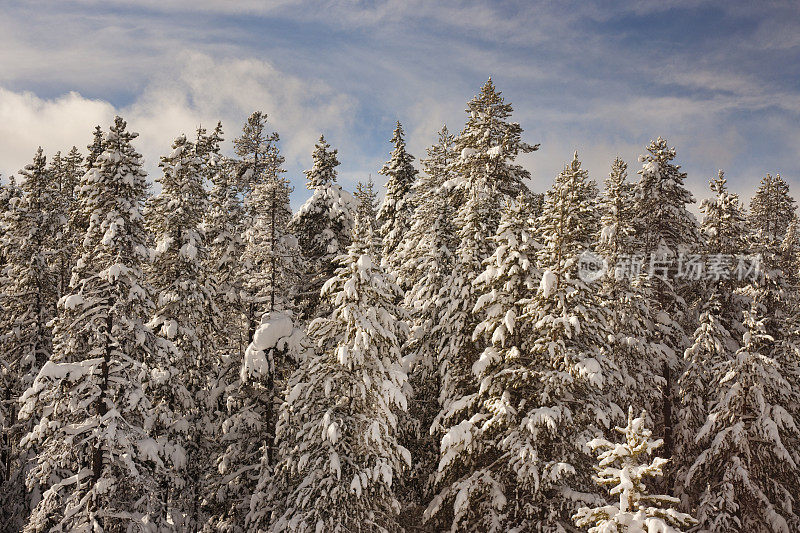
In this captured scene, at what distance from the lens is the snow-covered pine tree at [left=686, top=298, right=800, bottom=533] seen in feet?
60.4

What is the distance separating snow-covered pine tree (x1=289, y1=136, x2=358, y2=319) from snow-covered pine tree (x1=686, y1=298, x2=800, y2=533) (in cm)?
1609

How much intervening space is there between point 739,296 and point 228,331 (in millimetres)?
24577

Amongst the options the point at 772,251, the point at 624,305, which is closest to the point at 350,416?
the point at 624,305

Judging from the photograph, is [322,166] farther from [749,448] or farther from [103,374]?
[749,448]

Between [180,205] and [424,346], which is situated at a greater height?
[180,205]

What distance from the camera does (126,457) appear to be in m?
14.9

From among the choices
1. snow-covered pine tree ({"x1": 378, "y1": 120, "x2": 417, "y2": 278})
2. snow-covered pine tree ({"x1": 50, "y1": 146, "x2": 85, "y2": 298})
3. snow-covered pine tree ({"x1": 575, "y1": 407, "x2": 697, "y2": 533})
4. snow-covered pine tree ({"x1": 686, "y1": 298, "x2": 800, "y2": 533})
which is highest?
snow-covered pine tree ({"x1": 378, "y1": 120, "x2": 417, "y2": 278})

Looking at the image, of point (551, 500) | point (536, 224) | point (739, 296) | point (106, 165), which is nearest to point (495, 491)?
Result: point (551, 500)

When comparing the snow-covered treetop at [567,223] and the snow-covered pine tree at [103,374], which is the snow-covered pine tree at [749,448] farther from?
the snow-covered pine tree at [103,374]

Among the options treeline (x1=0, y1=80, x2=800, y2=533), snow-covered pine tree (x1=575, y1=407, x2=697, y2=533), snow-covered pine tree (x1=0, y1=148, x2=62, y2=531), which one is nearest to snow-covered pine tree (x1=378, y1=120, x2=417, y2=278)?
treeline (x1=0, y1=80, x2=800, y2=533)

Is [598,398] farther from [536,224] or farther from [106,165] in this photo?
[106,165]

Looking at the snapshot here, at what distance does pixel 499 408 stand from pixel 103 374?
40.1ft

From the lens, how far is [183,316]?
19812 mm

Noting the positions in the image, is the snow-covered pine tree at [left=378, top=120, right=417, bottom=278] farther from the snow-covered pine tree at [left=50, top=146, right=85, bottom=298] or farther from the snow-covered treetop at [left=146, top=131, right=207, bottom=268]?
the snow-covered pine tree at [left=50, top=146, right=85, bottom=298]
